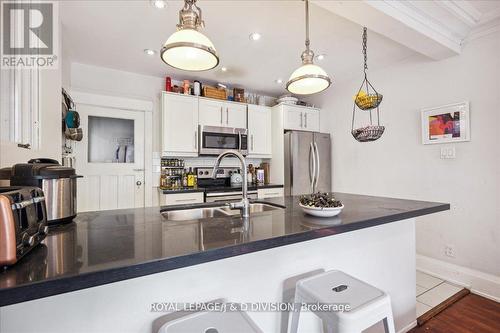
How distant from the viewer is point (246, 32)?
2.36 meters

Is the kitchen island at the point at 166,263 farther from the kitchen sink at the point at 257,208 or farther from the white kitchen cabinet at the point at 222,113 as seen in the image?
the white kitchen cabinet at the point at 222,113

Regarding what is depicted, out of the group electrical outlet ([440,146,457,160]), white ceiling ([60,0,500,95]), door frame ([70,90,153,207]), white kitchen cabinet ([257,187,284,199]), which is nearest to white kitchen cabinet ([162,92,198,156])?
door frame ([70,90,153,207])

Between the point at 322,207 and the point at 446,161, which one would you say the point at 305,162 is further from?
the point at 322,207

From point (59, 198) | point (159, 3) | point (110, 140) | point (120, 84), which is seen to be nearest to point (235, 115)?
point (120, 84)

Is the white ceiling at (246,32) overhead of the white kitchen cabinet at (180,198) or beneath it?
overhead

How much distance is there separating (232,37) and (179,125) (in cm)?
138

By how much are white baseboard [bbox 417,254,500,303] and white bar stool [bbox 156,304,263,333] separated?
2640 millimetres

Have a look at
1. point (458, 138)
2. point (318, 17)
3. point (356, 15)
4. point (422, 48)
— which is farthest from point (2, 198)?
point (458, 138)

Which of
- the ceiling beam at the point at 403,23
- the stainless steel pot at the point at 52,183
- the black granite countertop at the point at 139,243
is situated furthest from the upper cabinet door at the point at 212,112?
the stainless steel pot at the point at 52,183

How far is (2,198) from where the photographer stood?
0.62 metres

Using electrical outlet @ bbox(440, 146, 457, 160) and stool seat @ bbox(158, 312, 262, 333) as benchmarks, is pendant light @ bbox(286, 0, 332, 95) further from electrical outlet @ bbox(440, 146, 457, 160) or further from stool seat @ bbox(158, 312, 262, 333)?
electrical outlet @ bbox(440, 146, 457, 160)

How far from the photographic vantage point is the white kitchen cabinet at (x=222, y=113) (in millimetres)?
3449

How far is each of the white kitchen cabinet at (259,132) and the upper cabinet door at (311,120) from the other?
61 centimetres

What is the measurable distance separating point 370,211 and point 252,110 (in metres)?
2.76
